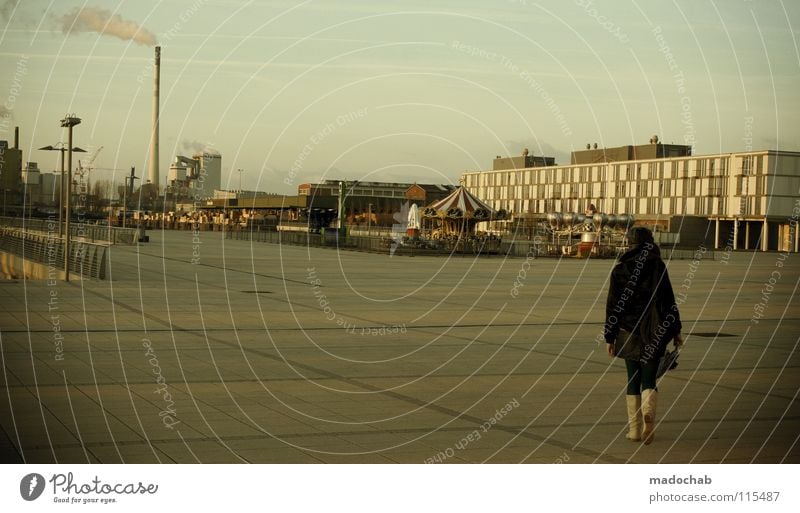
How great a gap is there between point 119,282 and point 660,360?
18996 mm

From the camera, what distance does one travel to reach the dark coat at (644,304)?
8362 mm

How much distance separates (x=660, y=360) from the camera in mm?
8602

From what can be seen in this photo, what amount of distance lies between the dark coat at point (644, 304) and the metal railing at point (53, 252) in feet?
53.7

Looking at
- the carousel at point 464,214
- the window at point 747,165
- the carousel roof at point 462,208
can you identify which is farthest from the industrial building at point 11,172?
the window at point 747,165

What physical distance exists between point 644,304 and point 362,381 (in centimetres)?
378

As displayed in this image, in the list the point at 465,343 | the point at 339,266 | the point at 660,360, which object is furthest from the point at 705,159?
the point at 660,360

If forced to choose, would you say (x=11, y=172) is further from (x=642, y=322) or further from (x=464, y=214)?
(x=464, y=214)

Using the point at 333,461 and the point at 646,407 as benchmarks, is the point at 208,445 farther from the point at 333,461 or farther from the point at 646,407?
the point at 646,407

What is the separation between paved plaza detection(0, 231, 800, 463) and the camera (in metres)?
7.89

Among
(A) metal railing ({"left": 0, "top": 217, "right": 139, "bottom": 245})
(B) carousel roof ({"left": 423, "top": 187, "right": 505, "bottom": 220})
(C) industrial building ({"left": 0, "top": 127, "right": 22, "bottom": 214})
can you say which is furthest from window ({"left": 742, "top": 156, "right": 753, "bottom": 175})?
(C) industrial building ({"left": 0, "top": 127, "right": 22, "bottom": 214})

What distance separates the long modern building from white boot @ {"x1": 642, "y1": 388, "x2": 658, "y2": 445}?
60.5m

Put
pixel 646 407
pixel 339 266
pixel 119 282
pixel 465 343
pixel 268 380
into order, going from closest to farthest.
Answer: pixel 646 407 < pixel 268 380 < pixel 465 343 < pixel 119 282 < pixel 339 266

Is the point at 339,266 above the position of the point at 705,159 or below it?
below

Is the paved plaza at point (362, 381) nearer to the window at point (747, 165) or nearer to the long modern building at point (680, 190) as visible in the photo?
the long modern building at point (680, 190)
